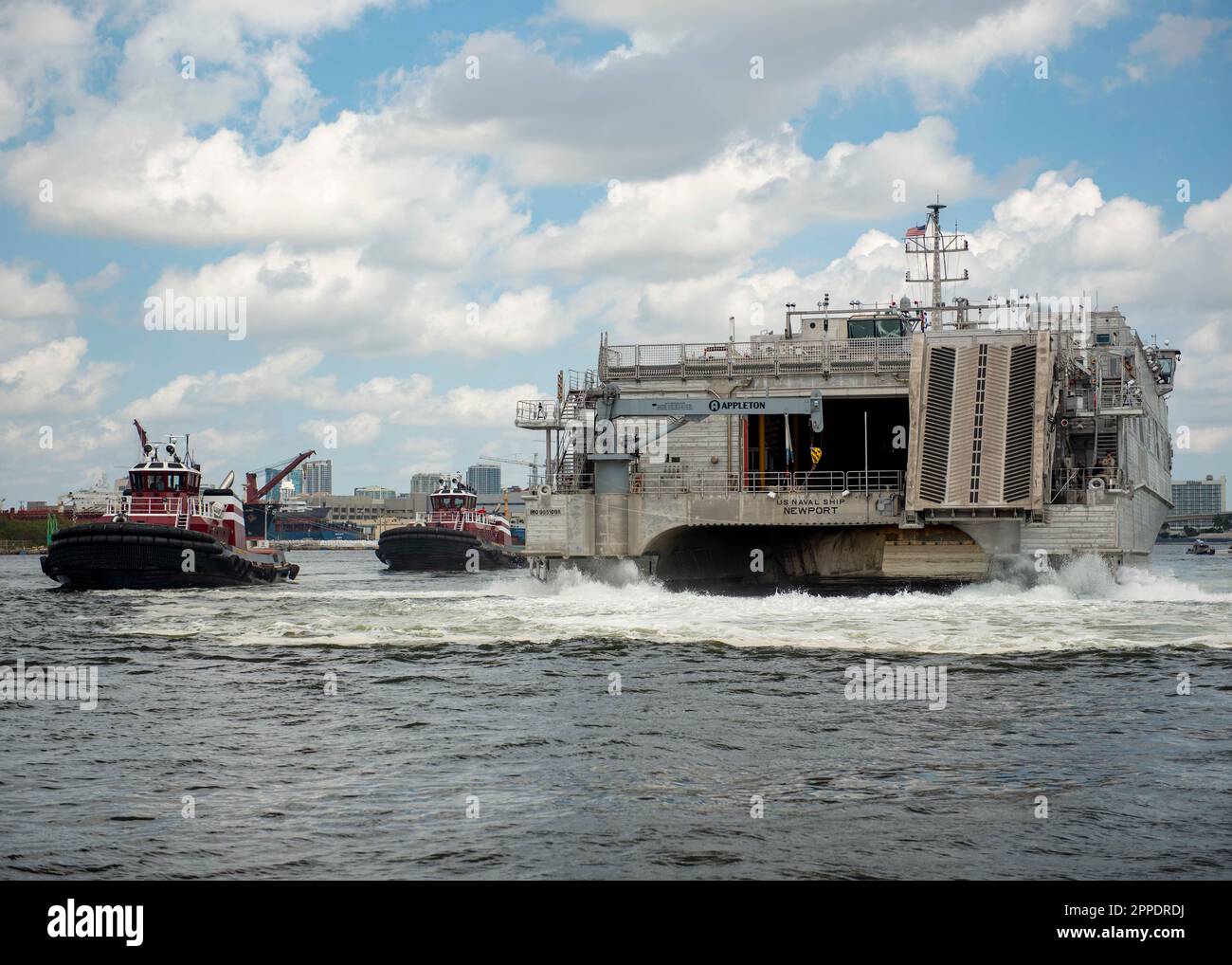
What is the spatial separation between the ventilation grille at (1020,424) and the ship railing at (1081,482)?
48.0 inches

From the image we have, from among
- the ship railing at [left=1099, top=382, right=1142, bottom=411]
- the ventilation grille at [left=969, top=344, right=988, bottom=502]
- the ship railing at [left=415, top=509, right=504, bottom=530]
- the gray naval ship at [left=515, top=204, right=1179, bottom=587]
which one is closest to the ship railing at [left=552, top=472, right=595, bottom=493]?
the gray naval ship at [left=515, top=204, right=1179, bottom=587]

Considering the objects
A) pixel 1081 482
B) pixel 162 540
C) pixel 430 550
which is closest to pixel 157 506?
pixel 162 540

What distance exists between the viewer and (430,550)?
84875 millimetres

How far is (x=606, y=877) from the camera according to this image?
944 centimetres

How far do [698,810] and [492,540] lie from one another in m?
89.2

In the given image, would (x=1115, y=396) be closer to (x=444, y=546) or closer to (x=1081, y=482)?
(x=1081, y=482)

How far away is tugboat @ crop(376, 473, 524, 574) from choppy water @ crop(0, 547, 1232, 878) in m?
56.9

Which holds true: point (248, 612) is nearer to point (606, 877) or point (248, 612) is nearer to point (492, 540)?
point (606, 877)

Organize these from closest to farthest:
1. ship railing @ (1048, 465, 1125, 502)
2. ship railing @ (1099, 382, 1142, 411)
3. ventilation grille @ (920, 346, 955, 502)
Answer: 1. ship railing @ (1048, 465, 1125, 502)
2. ventilation grille @ (920, 346, 955, 502)
3. ship railing @ (1099, 382, 1142, 411)

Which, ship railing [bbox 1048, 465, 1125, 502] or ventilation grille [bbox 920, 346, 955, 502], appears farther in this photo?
ventilation grille [bbox 920, 346, 955, 502]

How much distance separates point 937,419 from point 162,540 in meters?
32.3

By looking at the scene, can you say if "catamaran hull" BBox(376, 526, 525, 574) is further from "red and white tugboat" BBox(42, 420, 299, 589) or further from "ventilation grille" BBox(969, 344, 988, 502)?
"ventilation grille" BBox(969, 344, 988, 502)

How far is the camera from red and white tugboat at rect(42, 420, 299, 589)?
2041 inches
